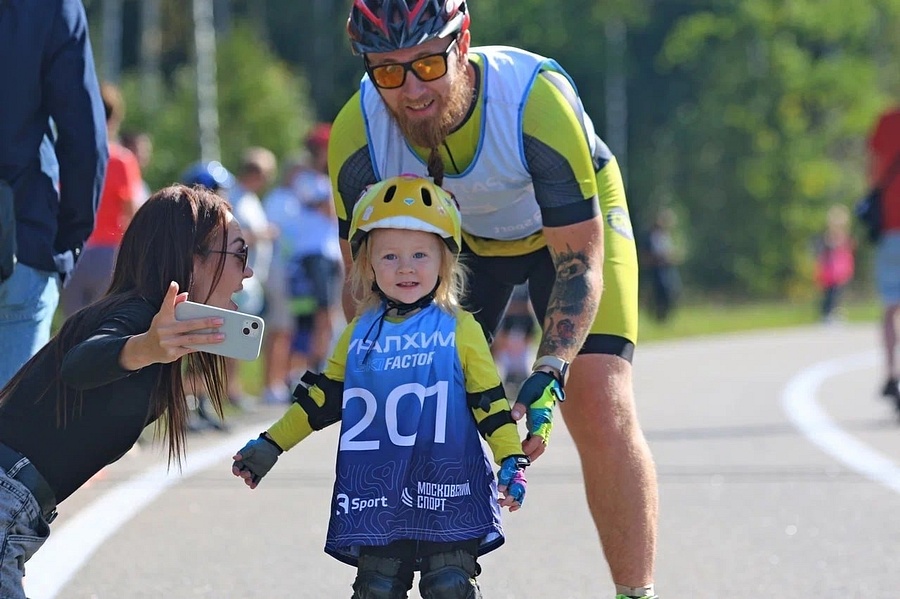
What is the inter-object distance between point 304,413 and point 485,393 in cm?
49

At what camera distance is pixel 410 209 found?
429 cm

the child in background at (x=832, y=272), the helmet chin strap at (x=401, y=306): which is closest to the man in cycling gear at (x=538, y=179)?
the helmet chin strap at (x=401, y=306)

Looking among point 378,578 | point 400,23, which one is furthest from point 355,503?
point 400,23

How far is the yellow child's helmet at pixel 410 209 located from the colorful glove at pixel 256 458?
23.7 inches

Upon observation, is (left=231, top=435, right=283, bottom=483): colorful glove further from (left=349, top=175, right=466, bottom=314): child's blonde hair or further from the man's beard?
the man's beard

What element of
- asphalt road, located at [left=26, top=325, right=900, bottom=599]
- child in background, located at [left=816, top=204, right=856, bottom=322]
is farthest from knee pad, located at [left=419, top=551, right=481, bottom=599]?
child in background, located at [left=816, top=204, right=856, bottom=322]

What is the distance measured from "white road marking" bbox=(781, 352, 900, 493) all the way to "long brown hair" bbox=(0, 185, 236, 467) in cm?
476

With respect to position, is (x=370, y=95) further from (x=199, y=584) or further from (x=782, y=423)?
(x=782, y=423)

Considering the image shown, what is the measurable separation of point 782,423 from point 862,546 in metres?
4.73

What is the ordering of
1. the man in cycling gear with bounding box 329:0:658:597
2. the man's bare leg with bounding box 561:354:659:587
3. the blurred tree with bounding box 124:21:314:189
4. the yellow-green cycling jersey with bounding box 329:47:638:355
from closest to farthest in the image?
1. the man in cycling gear with bounding box 329:0:658:597
2. the yellow-green cycling jersey with bounding box 329:47:638:355
3. the man's bare leg with bounding box 561:354:659:587
4. the blurred tree with bounding box 124:21:314:189

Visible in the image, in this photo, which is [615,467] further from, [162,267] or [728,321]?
[728,321]

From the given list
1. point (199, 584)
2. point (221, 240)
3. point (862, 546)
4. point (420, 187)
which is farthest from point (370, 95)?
point (862, 546)

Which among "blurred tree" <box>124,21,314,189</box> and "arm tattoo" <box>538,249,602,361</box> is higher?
"blurred tree" <box>124,21,314,189</box>

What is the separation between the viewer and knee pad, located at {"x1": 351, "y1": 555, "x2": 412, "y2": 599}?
13.5 feet
